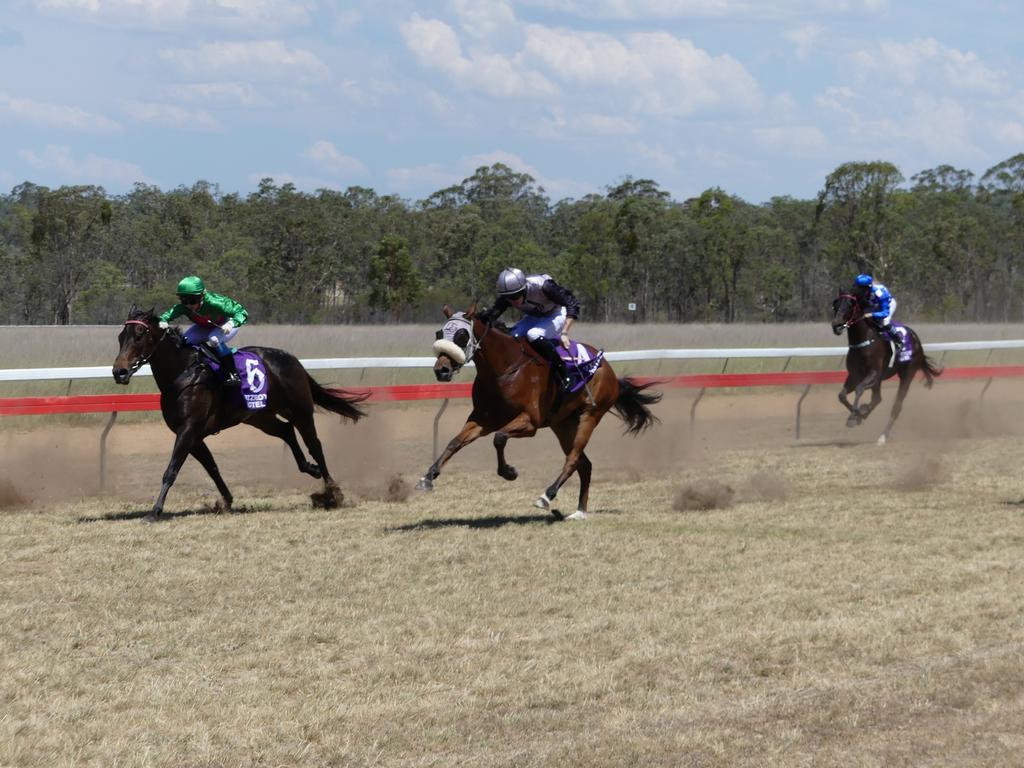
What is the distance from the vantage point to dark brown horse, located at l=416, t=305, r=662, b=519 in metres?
10.1

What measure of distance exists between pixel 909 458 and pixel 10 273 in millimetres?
44598

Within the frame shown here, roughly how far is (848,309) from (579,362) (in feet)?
23.0

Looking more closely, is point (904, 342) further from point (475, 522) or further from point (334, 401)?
point (475, 522)

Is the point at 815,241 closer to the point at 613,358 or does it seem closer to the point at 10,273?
the point at 10,273

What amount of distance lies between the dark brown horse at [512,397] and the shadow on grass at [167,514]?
6.94ft

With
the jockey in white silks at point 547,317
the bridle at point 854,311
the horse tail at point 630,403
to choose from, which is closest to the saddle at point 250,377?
the jockey in white silks at point 547,317

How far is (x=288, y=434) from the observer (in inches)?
500

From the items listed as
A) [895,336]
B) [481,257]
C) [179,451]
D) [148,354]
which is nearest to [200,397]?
[179,451]

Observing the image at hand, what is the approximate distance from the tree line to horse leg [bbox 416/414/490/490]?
37.8 m

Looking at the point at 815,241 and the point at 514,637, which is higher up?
the point at 815,241

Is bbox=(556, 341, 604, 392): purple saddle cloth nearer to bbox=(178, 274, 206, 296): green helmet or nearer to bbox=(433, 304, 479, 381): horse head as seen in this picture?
bbox=(433, 304, 479, 381): horse head

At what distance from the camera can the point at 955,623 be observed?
7.17 meters

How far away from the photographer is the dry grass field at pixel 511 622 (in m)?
5.44

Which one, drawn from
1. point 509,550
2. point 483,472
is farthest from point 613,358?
point 509,550
